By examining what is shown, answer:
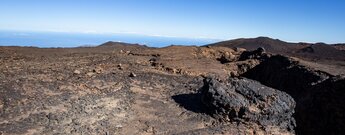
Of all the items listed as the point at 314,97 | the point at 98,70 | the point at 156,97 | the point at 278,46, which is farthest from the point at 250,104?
the point at 278,46

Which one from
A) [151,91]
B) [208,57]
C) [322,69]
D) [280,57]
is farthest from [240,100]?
[208,57]

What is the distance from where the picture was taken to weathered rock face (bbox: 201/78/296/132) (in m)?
8.83

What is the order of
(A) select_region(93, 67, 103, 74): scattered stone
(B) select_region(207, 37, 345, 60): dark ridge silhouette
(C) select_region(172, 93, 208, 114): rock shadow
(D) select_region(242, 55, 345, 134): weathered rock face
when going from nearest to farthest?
(C) select_region(172, 93, 208, 114): rock shadow, (D) select_region(242, 55, 345, 134): weathered rock face, (A) select_region(93, 67, 103, 74): scattered stone, (B) select_region(207, 37, 345, 60): dark ridge silhouette

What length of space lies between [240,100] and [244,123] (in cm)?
55

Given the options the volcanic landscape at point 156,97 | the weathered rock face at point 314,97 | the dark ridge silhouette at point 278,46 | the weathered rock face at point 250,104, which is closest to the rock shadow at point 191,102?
the volcanic landscape at point 156,97

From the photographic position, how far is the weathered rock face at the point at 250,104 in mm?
8828

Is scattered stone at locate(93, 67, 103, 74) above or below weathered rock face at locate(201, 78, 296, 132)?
above

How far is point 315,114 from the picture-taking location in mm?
11781

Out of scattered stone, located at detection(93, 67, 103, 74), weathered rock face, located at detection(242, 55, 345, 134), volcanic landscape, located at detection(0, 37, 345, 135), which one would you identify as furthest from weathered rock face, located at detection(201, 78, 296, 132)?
scattered stone, located at detection(93, 67, 103, 74)

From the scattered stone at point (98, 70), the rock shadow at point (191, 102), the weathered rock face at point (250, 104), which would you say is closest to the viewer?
the weathered rock face at point (250, 104)

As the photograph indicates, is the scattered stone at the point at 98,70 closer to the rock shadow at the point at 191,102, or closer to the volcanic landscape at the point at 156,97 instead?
the volcanic landscape at the point at 156,97

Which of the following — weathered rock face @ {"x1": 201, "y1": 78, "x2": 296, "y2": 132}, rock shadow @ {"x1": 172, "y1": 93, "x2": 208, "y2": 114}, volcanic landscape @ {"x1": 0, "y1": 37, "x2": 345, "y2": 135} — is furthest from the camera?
rock shadow @ {"x1": 172, "y1": 93, "x2": 208, "y2": 114}

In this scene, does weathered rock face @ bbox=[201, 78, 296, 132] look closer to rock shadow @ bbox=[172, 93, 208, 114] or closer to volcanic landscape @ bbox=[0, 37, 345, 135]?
volcanic landscape @ bbox=[0, 37, 345, 135]

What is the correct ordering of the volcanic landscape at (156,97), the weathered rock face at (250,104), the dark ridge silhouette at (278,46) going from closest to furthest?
the volcanic landscape at (156,97), the weathered rock face at (250,104), the dark ridge silhouette at (278,46)
